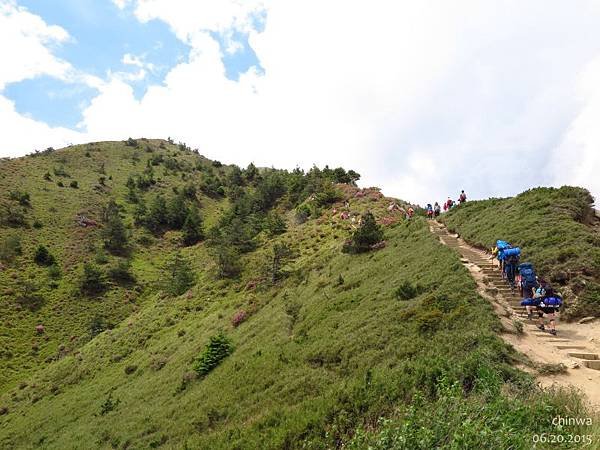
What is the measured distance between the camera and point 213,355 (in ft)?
78.4

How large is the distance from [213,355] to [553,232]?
72.7ft

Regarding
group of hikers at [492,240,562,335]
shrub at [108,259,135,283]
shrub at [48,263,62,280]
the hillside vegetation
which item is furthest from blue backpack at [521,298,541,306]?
shrub at [48,263,62,280]

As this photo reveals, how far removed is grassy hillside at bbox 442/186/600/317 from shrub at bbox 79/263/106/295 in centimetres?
5365

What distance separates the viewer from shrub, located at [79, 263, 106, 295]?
60.2m

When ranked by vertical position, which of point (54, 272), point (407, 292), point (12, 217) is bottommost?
point (407, 292)

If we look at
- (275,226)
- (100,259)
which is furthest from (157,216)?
(275,226)

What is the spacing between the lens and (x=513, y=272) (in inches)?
770

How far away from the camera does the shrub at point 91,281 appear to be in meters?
60.2

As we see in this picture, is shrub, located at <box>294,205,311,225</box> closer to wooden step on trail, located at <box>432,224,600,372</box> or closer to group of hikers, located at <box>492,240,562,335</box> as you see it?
wooden step on trail, located at <box>432,224,600,372</box>

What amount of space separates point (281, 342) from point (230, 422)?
6122 millimetres

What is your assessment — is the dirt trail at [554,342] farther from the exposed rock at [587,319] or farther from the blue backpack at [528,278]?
the blue backpack at [528,278]

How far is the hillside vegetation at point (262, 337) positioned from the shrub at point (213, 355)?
0.26ft

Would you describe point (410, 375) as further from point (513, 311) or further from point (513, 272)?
point (513, 272)

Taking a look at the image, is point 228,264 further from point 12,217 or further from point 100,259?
point 12,217
